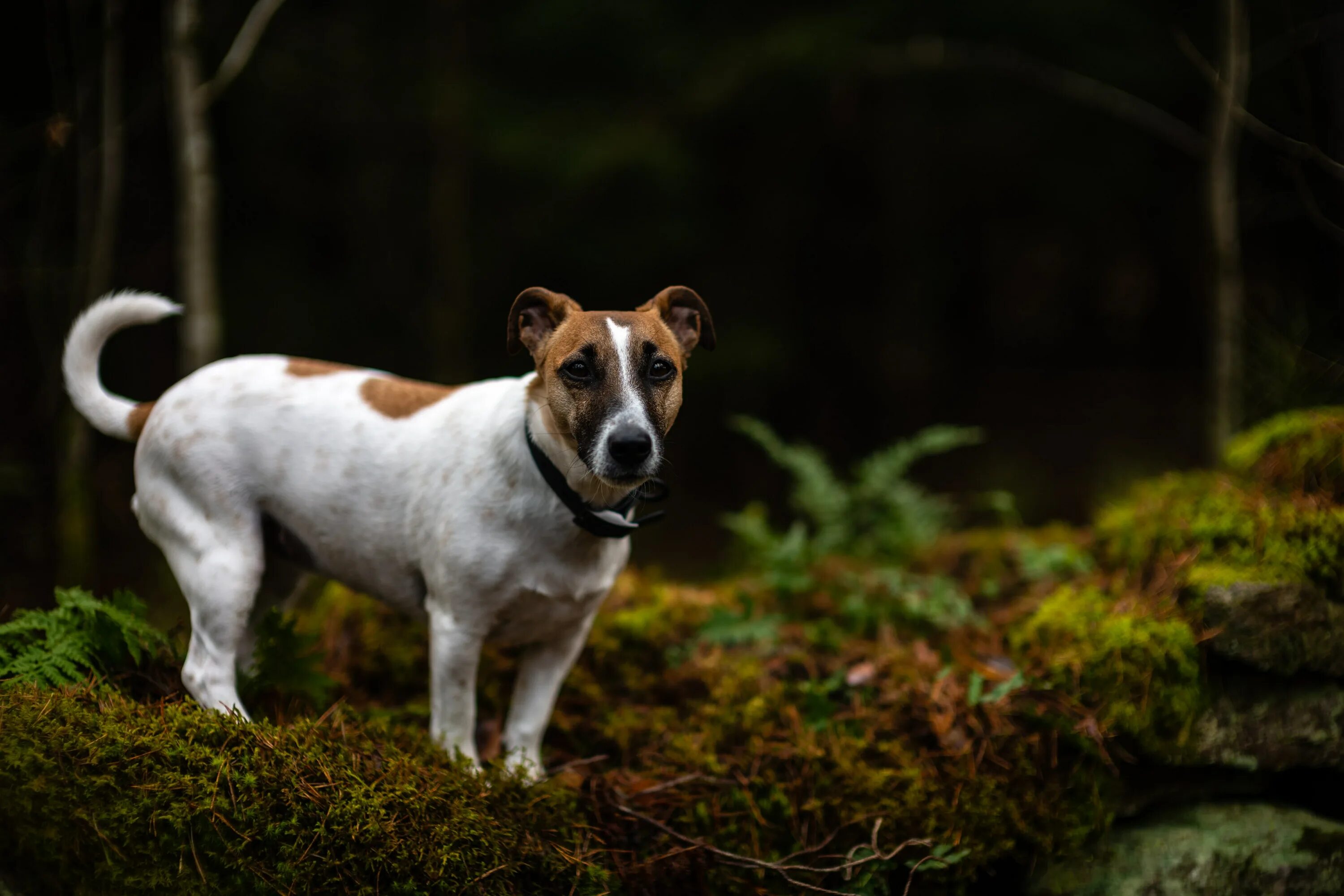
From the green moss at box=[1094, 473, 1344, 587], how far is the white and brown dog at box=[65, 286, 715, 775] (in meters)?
2.84

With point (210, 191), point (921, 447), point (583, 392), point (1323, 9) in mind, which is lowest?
point (921, 447)

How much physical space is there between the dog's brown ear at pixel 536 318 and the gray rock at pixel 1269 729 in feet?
10.3

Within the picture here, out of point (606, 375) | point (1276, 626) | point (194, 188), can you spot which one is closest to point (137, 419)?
point (606, 375)

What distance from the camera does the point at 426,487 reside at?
352 centimetres

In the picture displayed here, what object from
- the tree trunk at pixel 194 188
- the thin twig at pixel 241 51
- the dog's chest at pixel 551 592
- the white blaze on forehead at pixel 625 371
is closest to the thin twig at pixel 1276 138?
the white blaze on forehead at pixel 625 371

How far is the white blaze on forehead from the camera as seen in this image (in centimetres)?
302

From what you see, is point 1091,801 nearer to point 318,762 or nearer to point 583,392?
point 583,392

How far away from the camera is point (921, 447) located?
20.9 ft

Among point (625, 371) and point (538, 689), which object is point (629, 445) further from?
point (538, 689)

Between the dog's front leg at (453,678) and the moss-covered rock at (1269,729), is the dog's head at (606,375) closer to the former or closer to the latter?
the dog's front leg at (453,678)

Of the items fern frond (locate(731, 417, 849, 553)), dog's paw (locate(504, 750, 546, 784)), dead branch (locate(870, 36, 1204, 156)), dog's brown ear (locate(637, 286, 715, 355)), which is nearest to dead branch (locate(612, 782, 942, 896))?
dog's paw (locate(504, 750, 546, 784))

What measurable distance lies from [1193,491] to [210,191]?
6.66 meters

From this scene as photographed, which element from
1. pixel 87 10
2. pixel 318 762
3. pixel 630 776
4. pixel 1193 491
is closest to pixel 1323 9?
pixel 1193 491

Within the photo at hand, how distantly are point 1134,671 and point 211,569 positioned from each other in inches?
149
